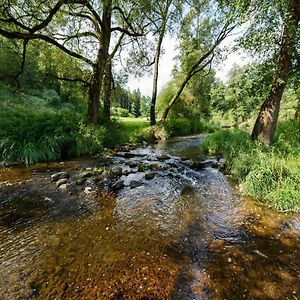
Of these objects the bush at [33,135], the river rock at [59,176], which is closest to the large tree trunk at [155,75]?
the bush at [33,135]

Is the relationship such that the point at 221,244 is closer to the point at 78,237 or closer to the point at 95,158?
the point at 78,237

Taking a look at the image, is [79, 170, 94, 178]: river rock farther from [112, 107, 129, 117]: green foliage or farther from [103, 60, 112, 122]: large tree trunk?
[112, 107, 129, 117]: green foliage

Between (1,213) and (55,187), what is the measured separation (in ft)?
4.95

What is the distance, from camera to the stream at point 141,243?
8.48 ft

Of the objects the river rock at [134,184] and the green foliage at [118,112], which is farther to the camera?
the green foliage at [118,112]

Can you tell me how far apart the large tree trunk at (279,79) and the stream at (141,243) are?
2902mm

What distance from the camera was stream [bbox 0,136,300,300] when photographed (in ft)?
8.48

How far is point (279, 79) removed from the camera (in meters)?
6.65

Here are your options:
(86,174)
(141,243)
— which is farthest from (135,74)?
(141,243)

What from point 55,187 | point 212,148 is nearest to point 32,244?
point 55,187

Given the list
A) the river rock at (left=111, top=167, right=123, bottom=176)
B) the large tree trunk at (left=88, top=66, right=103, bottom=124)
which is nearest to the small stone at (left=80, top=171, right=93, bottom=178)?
the river rock at (left=111, top=167, right=123, bottom=176)

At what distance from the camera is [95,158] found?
8812 mm

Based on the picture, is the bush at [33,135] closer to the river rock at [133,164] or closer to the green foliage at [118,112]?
the river rock at [133,164]

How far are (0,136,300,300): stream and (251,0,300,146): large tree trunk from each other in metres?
2.90
